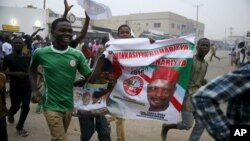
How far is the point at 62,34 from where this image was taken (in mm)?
4000

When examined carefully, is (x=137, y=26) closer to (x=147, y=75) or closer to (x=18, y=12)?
(x=147, y=75)

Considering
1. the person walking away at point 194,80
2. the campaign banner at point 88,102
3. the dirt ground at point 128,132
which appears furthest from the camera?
the dirt ground at point 128,132

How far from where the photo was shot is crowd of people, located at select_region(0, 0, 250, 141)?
1.70 metres

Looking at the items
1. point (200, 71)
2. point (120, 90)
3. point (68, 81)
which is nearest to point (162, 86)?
point (120, 90)

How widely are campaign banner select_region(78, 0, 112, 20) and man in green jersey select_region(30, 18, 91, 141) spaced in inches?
27.8

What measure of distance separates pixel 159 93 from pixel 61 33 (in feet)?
5.24

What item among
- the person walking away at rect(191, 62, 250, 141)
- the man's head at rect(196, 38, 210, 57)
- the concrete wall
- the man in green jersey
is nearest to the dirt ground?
the man's head at rect(196, 38, 210, 57)

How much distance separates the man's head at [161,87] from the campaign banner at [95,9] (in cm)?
106

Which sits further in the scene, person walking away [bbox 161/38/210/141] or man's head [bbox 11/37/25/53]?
man's head [bbox 11/37/25/53]

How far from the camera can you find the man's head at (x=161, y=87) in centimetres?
475

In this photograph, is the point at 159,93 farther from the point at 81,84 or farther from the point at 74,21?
the point at 74,21

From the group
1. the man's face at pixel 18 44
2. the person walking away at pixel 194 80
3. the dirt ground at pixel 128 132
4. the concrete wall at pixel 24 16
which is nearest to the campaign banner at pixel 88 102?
the person walking away at pixel 194 80

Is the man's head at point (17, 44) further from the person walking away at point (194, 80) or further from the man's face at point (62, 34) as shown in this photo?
the person walking away at point (194, 80)

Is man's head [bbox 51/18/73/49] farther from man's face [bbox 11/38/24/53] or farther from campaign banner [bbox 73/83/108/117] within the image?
man's face [bbox 11/38/24/53]
